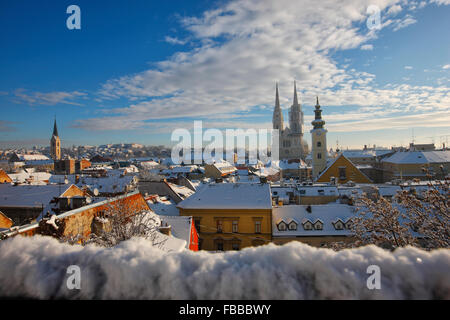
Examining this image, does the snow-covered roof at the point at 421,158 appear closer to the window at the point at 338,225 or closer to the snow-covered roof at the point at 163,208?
the window at the point at 338,225

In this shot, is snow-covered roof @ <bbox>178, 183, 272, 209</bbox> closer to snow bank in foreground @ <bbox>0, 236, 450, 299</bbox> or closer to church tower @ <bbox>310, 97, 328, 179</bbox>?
snow bank in foreground @ <bbox>0, 236, 450, 299</bbox>

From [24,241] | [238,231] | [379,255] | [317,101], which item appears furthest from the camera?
[317,101]

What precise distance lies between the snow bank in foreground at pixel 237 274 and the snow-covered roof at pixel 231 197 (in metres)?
20.5

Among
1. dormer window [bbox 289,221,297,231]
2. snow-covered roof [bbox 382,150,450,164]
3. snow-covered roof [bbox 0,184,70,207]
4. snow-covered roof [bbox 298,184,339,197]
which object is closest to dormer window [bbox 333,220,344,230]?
dormer window [bbox 289,221,297,231]

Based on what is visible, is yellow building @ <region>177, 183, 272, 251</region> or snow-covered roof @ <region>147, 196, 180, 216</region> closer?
yellow building @ <region>177, 183, 272, 251</region>

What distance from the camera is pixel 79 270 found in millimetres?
2160

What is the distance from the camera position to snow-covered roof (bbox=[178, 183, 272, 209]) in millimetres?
22797

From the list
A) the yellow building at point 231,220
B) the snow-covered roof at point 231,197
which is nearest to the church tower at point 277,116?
the snow-covered roof at point 231,197

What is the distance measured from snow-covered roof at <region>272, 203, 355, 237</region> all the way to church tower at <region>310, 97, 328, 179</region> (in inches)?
1354

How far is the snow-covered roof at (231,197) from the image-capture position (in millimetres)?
22797

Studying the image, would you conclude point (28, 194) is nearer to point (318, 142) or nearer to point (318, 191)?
point (318, 191)
